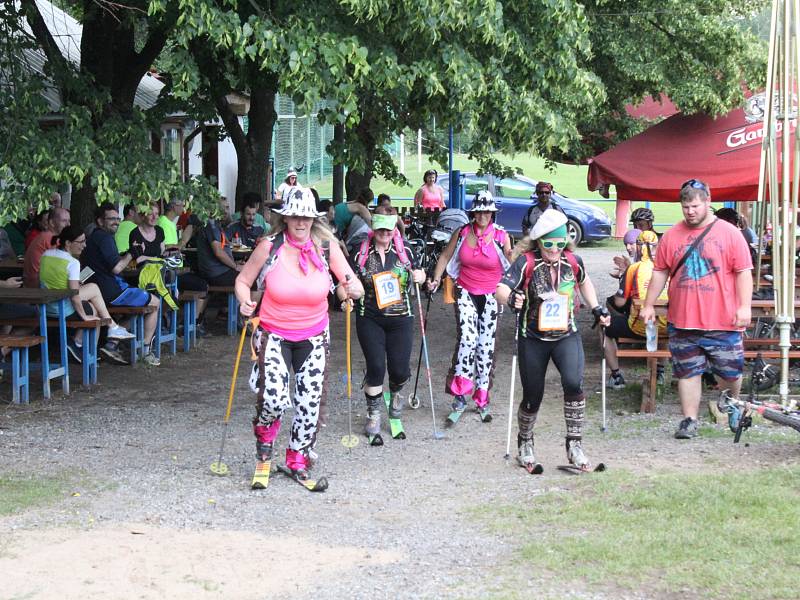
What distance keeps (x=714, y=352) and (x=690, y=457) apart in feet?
2.94

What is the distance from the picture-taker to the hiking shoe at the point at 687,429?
8.82m

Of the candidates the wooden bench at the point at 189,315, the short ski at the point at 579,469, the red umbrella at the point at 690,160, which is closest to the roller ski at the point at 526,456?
the short ski at the point at 579,469

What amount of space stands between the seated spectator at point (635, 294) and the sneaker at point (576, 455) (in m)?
2.70

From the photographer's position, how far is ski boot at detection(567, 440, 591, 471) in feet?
25.6

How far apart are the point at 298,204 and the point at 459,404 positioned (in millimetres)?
3071

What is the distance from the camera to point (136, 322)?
12.2 meters

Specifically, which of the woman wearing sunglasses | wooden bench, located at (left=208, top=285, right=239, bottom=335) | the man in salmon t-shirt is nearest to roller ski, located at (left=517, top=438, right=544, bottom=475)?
the woman wearing sunglasses

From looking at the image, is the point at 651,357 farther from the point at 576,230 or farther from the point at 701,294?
the point at 576,230

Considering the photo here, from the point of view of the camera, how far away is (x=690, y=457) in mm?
8250

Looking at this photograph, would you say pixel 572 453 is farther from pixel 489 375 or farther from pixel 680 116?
pixel 680 116

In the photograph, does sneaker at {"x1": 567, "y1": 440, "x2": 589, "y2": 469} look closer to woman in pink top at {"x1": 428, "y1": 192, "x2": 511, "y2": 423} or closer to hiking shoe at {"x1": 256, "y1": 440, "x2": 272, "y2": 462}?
woman in pink top at {"x1": 428, "y1": 192, "x2": 511, "y2": 423}

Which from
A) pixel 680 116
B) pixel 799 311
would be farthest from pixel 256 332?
pixel 680 116

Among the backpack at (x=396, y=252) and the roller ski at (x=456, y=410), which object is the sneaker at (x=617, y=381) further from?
the backpack at (x=396, y=252)

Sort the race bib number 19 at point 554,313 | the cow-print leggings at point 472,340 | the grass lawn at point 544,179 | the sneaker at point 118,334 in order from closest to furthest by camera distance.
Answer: the race bib number 19 at point 554,313 → the cow-print leggings at point 472,340 → the sneaker at point 118,334 → the grass lawn at point 544,179
